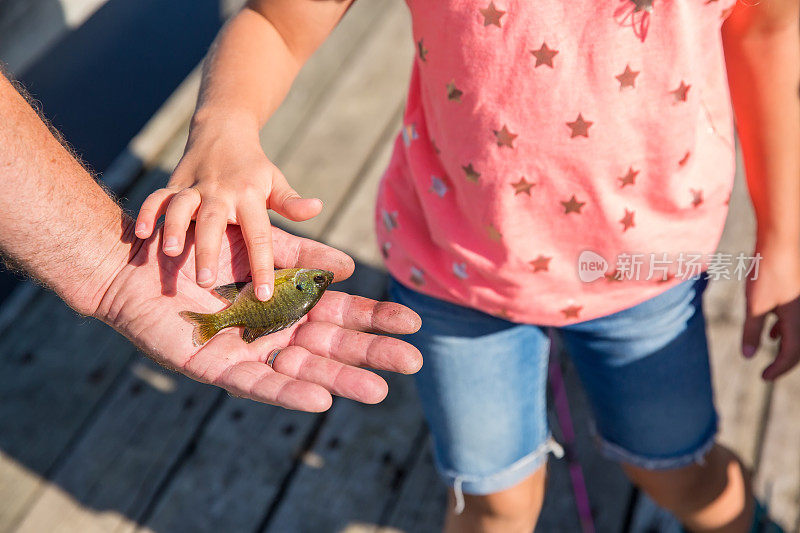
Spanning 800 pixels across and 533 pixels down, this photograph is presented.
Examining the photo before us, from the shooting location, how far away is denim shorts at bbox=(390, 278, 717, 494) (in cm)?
195

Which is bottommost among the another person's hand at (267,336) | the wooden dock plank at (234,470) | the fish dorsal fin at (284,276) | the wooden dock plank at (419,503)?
the wooden dock plank at (419,503)

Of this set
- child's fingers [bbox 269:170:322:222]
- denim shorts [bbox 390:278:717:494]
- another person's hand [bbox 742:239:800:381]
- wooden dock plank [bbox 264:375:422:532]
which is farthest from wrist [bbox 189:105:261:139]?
wooden dock plank [bbox 264:375:422:532]

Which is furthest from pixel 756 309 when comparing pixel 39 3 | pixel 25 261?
pixel 39 3

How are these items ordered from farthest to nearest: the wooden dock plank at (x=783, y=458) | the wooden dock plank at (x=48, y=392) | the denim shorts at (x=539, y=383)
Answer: the wooden dock plank at (x=48, y=392) → the wooden dock plank at (x=783, y=458) → the denim shorts at (x=539, y=383)

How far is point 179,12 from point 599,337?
20.3ft

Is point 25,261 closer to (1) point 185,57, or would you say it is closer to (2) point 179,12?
(1) point 185,57

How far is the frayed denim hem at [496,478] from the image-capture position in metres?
2.10

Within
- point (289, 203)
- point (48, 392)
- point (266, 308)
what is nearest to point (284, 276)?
point (266, 308)

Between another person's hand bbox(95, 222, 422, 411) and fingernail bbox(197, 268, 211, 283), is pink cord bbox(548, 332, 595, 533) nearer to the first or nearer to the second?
another person's hand bbox(95, 222, 422, 411)

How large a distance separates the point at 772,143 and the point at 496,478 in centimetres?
127

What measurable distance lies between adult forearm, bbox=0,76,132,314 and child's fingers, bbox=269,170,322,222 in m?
0.42

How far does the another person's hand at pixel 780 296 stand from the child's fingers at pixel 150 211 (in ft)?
5.52

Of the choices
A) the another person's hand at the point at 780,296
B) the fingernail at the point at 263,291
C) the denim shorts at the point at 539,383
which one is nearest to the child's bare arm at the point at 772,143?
the another person's hand at the point at 780,296

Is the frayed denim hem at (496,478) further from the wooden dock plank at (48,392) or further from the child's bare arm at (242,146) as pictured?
the wooden dock plank at (48,392)
